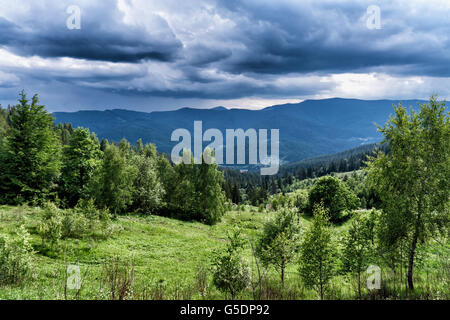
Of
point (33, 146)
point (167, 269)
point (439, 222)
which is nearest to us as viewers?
point (439, 222)

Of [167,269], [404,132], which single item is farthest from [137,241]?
[404,132]

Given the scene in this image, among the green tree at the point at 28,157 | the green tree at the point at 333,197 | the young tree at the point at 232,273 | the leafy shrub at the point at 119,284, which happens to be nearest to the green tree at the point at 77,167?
the green tree at the point at 28,157

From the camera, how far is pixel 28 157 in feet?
123

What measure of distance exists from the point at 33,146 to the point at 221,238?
31.9m

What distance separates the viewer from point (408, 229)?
1823 cm

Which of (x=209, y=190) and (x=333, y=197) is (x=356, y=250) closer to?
(x=209, y=190)

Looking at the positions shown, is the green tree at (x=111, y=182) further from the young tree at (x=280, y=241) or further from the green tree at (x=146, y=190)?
the young tree at (x=280, y=241)

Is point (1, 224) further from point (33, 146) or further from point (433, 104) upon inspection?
point (433, 104)

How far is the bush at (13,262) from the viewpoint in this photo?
42.2 ft

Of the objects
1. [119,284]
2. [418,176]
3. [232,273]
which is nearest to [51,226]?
[119,284]

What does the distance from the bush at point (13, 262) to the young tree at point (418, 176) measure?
2329 centimetres

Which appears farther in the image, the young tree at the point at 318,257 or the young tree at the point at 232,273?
the young tree at the point at 318,257

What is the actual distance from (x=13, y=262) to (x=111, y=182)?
2812 centimetres

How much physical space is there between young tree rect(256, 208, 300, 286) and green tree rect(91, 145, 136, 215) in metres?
26.8
